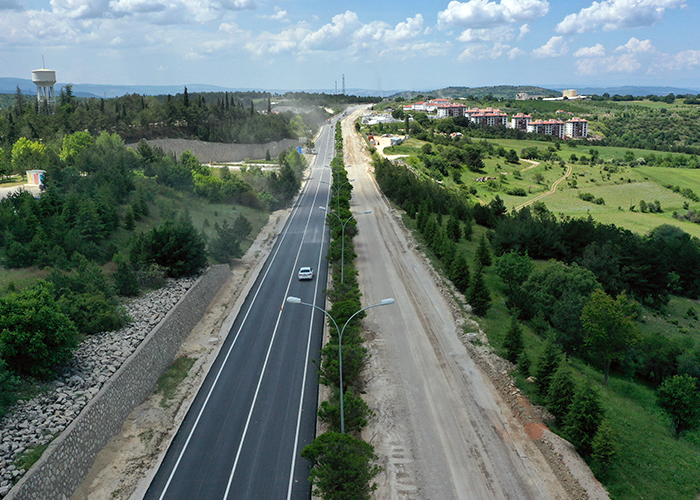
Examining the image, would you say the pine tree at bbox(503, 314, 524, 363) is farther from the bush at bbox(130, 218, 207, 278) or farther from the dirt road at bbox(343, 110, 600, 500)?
the bush at bbox(130, 218, 207, 278)

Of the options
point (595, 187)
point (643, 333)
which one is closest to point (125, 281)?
point (643, 333)

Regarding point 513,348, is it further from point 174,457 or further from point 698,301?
point 698,301

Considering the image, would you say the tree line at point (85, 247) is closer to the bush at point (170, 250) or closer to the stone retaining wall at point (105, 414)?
the bush at point (170, 250)

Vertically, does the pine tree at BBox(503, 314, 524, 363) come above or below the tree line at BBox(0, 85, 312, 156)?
below

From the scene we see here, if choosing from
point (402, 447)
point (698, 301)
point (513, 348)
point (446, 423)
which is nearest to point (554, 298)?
point (513, 348)

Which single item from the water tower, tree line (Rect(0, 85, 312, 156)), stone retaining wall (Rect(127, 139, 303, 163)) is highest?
the water tower

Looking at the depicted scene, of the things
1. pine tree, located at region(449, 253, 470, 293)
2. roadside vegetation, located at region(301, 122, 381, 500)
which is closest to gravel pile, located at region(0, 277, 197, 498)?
roadside vegetation, located at region(301, 122, 381, 500)

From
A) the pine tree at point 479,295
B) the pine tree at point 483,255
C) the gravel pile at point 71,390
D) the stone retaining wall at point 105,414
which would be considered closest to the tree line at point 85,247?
the gravel pile at point 71,390
